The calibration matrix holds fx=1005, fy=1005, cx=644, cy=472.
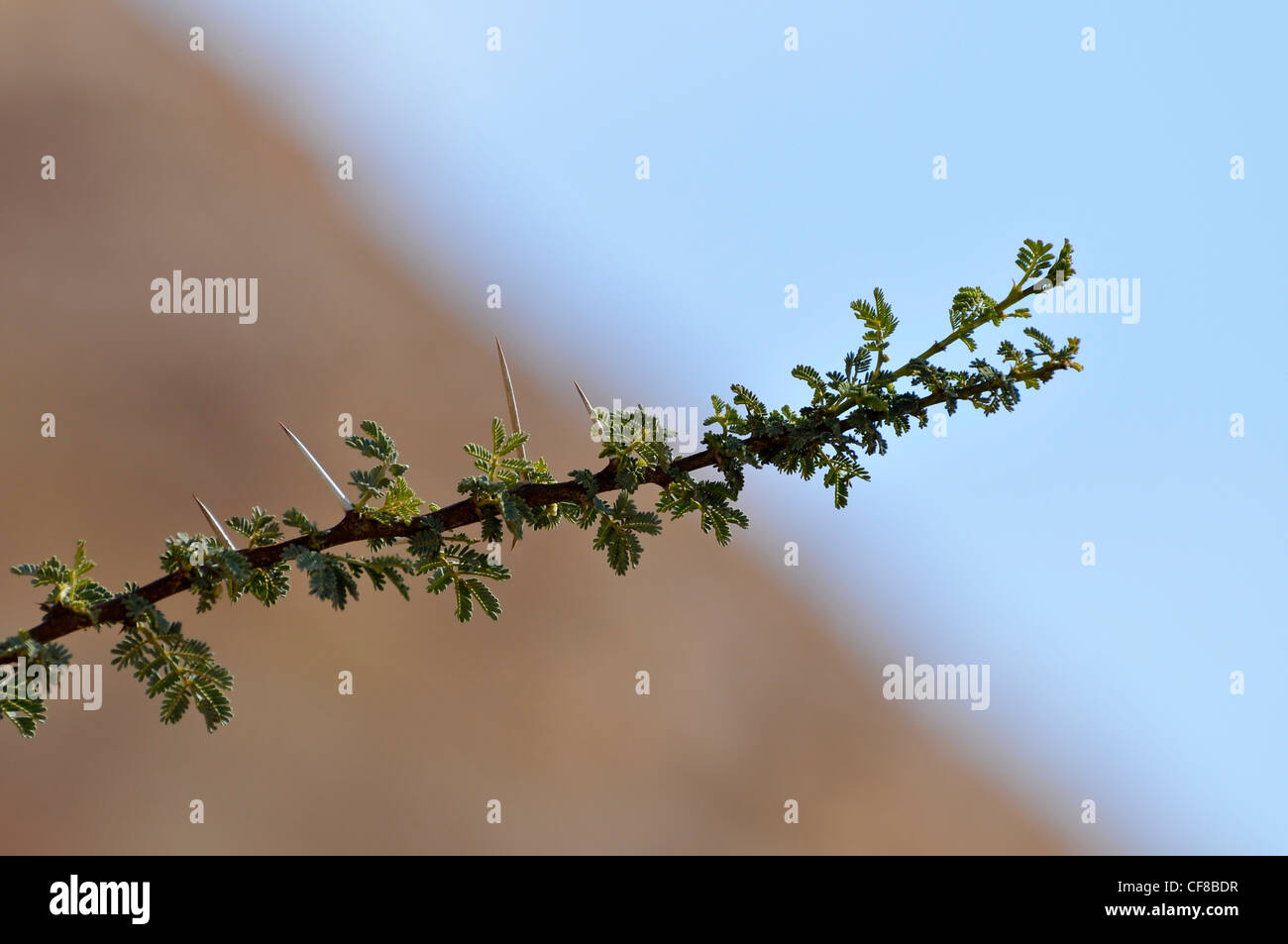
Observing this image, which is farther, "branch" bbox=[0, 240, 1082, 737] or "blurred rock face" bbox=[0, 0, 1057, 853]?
"blurred rock face" bbox=[0, 0, 1057, 853]

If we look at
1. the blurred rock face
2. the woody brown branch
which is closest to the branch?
the woody brown branch

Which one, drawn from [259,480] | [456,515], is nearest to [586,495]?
[456,515]

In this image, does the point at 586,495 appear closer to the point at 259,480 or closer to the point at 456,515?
Result: the point at 456,515

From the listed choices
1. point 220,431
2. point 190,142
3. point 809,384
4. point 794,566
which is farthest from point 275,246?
point 809,384

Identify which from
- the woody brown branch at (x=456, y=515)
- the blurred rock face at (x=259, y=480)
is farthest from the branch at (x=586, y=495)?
the blurred rock face at (x=259, y=480)

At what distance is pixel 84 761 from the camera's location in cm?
724

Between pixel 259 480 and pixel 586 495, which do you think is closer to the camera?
pixel 586 495

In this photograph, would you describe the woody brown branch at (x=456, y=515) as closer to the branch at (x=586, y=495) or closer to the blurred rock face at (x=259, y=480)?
the branch at (x=586, y=495)

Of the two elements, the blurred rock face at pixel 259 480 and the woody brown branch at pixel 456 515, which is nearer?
the woody brown branch at pixel 456 515

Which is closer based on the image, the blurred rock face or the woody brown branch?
the woody brown branch

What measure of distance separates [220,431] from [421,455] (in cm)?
187

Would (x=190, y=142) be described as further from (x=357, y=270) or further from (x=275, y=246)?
(x=357, y=270)

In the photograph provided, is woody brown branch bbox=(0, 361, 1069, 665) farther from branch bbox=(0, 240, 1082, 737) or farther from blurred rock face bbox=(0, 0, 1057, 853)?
blurred rock face bbox=(0, 0, 1057, 853)

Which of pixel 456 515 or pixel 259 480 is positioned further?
pixel 259 480
